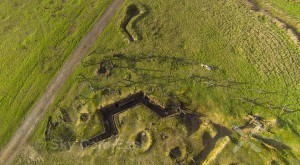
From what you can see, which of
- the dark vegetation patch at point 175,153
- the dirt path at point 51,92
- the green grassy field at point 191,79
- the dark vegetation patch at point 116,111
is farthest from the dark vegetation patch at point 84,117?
the dark vegetation patch at point 175,153

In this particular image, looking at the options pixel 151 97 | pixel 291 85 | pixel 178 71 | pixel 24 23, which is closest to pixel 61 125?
pixel 151 97

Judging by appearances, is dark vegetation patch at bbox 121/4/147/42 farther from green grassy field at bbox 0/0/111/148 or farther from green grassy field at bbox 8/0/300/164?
green grassy field at bbox 0/0/111/148

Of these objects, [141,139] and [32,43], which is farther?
[32,43]

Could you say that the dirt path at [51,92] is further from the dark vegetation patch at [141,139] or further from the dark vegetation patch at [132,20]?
the dark vegetation patch at [141,139]

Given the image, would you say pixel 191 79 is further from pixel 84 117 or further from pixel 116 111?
pixel 84 117

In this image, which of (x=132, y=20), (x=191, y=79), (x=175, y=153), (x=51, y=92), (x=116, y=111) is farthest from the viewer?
(x=132, y=20)

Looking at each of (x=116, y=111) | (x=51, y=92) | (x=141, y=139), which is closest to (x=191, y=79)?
(x=141, y=139)

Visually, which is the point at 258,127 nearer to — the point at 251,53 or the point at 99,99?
the point at 251,53
